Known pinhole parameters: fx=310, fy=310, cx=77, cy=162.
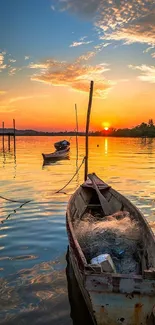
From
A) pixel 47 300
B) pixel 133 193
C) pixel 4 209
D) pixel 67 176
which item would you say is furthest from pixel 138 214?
pixel 67 176

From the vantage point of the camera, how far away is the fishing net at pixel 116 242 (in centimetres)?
648

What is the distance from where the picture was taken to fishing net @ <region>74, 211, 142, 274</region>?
21.3 ft

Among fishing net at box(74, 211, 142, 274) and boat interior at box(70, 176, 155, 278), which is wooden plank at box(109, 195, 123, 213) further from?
fishing net at box(74, 211, 142, 274)

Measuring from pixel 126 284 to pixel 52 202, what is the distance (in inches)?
446

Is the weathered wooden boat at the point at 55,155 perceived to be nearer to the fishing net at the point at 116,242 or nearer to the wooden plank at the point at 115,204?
the wooden plank at the point at 115,204

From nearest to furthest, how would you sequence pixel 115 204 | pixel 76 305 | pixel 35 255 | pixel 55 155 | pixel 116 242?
pixel 76 305 < pixel 116 242 < pixel 35 255 < pixel 115 204 < pixel 55 155

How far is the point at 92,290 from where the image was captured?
15.4 feet

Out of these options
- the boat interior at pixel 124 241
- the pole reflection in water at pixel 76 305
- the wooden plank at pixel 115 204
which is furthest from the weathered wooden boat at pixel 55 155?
the pole reflection in water at pixel 76 305

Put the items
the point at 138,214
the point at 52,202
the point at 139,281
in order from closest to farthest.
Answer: the point at 139,281 → the point at 138,214 → the point at 52,202

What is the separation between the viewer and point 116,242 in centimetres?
723

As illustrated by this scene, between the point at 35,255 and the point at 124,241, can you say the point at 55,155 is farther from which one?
the point at 124,241

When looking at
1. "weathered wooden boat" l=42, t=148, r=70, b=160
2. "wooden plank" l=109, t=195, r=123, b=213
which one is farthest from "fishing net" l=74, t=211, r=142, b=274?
"weathered wooden boat" l=42, t=148, r=70, b=160

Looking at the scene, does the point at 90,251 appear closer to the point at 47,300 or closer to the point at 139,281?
the point at 47,300

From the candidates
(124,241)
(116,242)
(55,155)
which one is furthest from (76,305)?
(55,155)
